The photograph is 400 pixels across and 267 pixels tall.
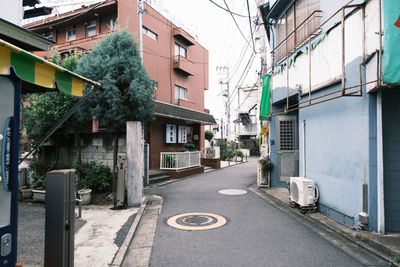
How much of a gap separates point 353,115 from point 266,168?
601 cm

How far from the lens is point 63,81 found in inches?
124

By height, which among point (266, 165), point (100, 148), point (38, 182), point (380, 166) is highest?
point (100, 148)

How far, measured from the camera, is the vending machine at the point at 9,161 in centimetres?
251

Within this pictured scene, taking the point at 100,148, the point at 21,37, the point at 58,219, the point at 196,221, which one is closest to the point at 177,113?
the point at 100,148

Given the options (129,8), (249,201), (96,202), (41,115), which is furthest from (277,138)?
(129,8)

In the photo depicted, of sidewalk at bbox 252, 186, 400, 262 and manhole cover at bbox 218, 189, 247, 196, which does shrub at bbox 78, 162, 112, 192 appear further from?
sidewalk at bbox 252, 186, 400, 262

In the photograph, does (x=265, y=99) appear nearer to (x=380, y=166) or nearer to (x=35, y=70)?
(x=380, y=166)

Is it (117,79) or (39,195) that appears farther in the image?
(117,79)

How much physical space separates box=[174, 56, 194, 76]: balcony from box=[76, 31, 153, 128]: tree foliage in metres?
9.09

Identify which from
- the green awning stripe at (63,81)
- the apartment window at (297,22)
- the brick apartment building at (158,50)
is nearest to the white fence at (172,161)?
the brick apartment building at (158,50)

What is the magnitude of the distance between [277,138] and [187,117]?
25.2ft

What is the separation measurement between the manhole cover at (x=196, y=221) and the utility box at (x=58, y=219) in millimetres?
3459

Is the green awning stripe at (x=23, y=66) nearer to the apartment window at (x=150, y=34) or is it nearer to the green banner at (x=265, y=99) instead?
the green banner at (x=265, y=99)

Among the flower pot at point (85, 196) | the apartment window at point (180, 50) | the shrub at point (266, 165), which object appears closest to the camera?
the flower pot at point (85, 196)
